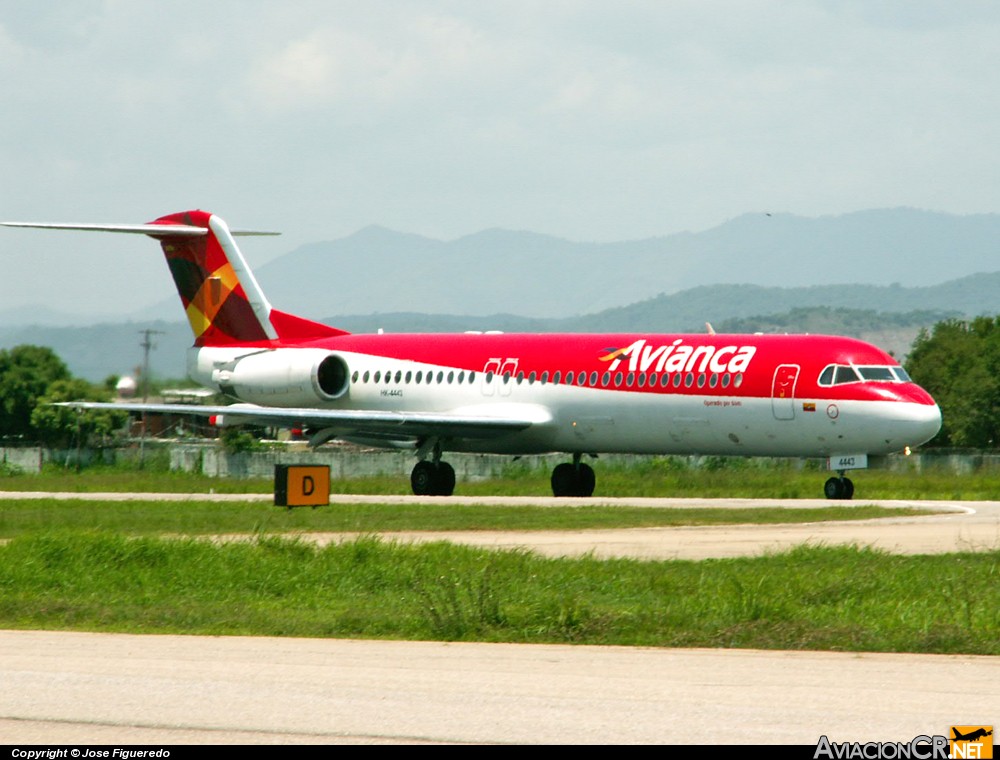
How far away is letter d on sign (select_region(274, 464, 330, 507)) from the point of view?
31.0m

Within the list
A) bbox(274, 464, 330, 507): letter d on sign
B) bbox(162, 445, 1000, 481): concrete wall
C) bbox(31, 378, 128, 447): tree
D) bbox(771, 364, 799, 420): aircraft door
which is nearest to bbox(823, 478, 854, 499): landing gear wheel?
bbox(771, 364, 799, 420): aircraft door

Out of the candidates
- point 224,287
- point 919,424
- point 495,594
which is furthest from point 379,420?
point 495,594

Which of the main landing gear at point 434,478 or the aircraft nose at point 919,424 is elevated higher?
the aircraft nose at point 919,424

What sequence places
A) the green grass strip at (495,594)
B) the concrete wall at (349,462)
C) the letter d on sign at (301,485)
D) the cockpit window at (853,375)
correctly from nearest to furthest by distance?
the green grass strip at (495,594) < the letter d on sign at (301,485) < the cockpit window at (853,375) < the concrete wall at (349,462)

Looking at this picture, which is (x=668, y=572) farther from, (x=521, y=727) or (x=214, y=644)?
(x=521, y=727)

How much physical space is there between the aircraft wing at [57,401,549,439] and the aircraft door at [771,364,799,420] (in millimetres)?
6215

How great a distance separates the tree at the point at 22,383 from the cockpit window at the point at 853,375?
6146 centimetres

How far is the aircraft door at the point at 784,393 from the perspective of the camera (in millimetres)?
36219

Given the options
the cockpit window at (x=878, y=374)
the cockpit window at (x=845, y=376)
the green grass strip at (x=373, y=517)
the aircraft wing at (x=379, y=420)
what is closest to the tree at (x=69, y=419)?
the aircraft wing at (x=379, y=420)

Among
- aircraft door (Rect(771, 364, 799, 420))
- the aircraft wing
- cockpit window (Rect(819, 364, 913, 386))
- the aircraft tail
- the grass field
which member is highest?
the aircraft tail

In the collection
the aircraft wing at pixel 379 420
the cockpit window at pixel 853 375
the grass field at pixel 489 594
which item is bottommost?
the grass field at pixel 489 594

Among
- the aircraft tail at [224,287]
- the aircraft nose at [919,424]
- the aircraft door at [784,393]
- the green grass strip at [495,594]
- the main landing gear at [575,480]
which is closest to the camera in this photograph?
the green grass strip at [495,594]

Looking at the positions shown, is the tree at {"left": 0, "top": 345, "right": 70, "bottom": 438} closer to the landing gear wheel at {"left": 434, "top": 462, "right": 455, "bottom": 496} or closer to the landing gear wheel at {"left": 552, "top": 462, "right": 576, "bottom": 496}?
the landing gear wheel at {"left": 434, "top": 462, "right": 455, "bottom": 496}

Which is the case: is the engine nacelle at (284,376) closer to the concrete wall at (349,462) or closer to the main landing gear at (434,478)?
the main landing gear at (434,478)
